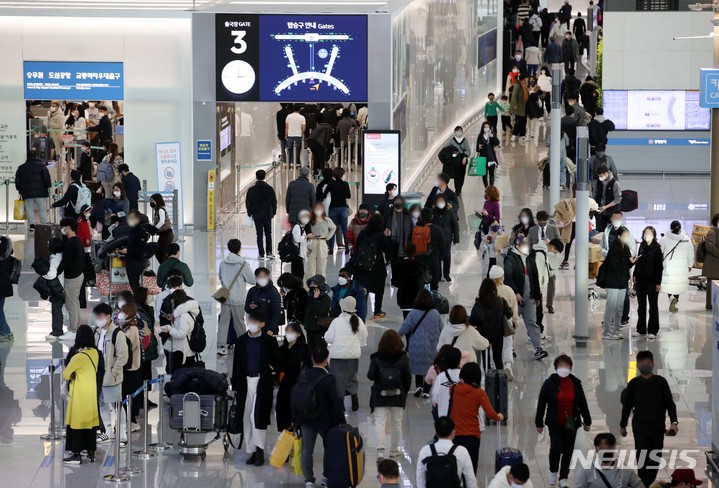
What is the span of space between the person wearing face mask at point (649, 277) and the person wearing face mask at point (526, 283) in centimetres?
153

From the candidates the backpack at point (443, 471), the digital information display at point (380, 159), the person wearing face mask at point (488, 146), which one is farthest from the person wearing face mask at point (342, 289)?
the person wearing face mask at point (488, 146)

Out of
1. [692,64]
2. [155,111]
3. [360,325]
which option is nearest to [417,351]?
[360,325]

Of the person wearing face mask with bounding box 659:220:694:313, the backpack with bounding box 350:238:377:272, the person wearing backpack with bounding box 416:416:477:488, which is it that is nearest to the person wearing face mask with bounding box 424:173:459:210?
the backpack with bounding box 350:238:377:272

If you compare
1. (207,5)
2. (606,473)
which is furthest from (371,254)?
(207,5)

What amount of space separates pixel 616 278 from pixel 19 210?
11408 mm

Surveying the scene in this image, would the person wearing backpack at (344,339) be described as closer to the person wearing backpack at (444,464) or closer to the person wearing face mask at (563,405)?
the person wearing face mask at (563,405)

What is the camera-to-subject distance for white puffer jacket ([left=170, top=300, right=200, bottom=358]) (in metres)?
13.4

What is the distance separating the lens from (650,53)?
3053cm

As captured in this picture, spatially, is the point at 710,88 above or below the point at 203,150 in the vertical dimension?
above

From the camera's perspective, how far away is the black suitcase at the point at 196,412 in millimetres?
Result: 12266

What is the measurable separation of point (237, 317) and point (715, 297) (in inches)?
234

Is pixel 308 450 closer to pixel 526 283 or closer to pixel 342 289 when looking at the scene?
pixel 342 289

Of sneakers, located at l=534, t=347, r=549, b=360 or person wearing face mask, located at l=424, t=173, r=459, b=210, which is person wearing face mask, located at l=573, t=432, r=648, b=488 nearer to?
sneakers, located at l=534, t=347, r=549, b=360

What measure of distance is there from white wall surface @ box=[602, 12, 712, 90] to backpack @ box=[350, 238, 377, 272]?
1515 cm
